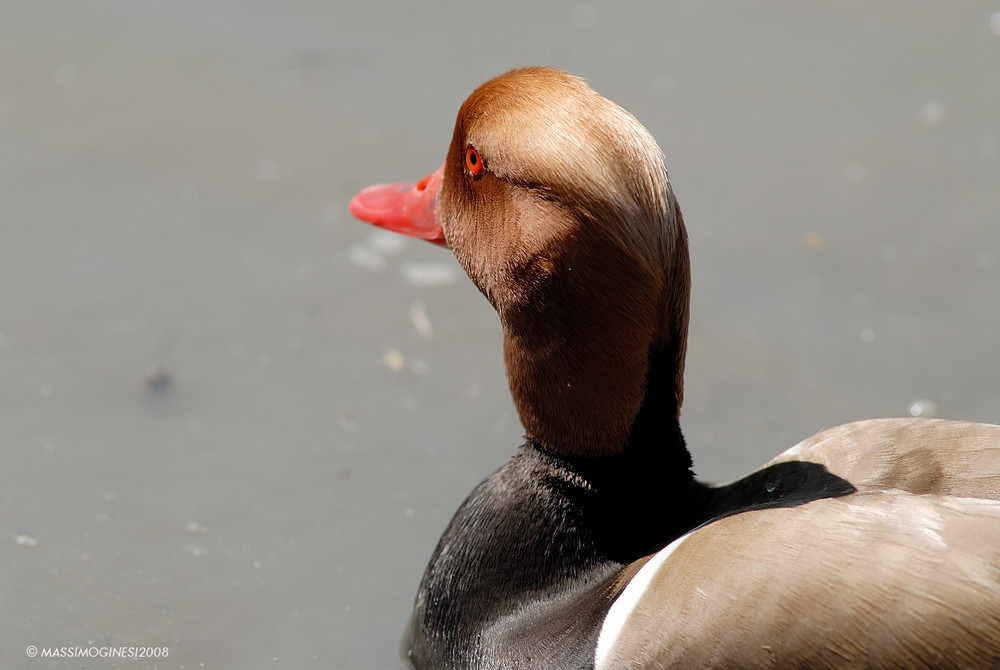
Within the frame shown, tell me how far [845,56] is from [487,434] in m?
2.39

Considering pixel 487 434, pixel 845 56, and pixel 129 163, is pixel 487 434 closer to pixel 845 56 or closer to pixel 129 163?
pixel 129 163

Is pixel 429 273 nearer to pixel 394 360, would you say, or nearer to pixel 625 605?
pixel 394 360

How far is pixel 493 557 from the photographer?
8.49ft

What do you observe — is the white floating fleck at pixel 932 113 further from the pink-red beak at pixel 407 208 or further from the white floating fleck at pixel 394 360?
the pink-red beak at pixel 407 208

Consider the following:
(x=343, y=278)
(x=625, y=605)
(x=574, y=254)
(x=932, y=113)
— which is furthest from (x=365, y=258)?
(x=932, y=113)

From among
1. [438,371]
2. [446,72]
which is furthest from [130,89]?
[438,371]

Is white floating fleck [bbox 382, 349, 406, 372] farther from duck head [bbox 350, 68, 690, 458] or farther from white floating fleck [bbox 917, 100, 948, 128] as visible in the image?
white floating fleck [bbox 917, 100, 948, 128]

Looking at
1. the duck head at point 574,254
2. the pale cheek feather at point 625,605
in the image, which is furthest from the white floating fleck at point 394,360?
the pale cheek feather at point 625,605

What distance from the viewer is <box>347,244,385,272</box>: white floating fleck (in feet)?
13.1

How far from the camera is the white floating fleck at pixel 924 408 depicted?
3.49m

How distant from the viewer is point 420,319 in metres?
3.81

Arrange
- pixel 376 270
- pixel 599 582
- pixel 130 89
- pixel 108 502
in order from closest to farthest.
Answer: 1. pixel 599 582
2. pixel 108 502
3. pixel 376 270
4. pixel 130 89

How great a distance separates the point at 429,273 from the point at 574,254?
1.84m

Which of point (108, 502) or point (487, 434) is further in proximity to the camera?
point (487, 434)
